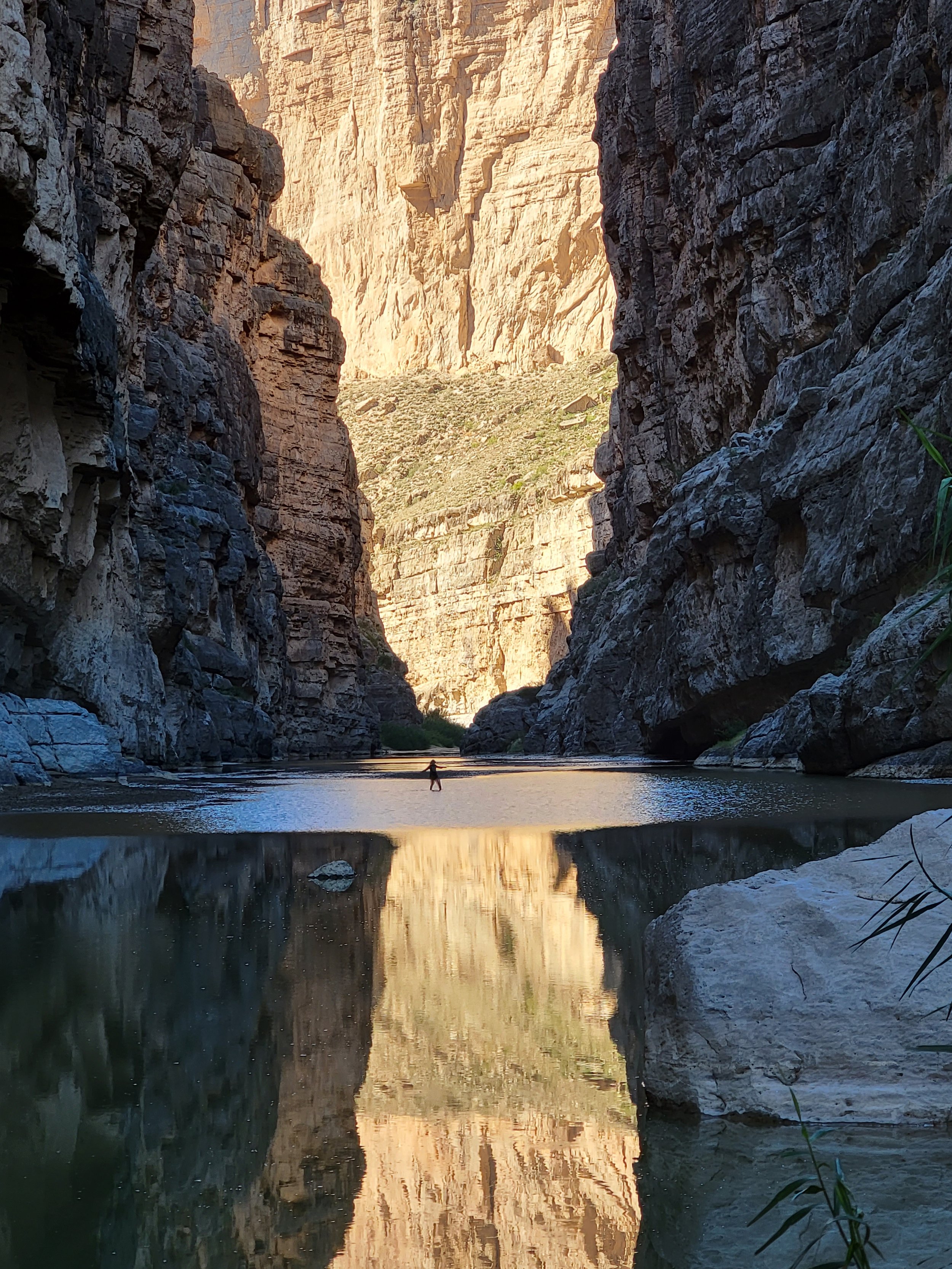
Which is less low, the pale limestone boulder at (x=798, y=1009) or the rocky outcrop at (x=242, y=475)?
the rocky outcrop at (x=242, y=475)

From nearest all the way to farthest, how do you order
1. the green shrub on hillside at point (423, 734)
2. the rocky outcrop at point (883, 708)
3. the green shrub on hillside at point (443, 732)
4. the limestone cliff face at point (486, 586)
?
the rocky outcrop at point (883, 708) → the green shrub on hillside at point (423, 734) → the green shrub on hillside at point (443, 732) → the limestone cliff face at point (486, 586)

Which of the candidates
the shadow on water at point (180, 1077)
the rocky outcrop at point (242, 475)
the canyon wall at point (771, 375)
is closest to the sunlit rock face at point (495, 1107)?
the shadow on water at point (180, 1077)

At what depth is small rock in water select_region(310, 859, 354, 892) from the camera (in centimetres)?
1048

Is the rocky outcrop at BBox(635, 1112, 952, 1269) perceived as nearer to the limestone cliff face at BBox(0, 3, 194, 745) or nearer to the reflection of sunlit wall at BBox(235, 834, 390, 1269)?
the reflection of sunlit wall at BBox(235, 834, 390, 1269)

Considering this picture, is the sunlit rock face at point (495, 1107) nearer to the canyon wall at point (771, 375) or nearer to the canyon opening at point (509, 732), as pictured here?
the canyon opening at point (509, 732)

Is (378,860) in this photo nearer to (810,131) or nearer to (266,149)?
(810,131)

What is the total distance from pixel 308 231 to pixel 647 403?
132810mm

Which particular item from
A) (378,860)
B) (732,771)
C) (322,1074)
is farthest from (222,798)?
(322,1074)

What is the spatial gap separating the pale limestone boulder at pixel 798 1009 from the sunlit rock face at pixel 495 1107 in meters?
0.37

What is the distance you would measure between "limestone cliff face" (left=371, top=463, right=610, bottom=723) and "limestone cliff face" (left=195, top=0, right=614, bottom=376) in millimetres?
41437

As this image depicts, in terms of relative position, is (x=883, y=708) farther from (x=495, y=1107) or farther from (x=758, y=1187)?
(x=758, y=1187)

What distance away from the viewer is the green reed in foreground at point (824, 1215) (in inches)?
98.1

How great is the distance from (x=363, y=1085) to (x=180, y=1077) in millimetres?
741

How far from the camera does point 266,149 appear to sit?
6931cm
